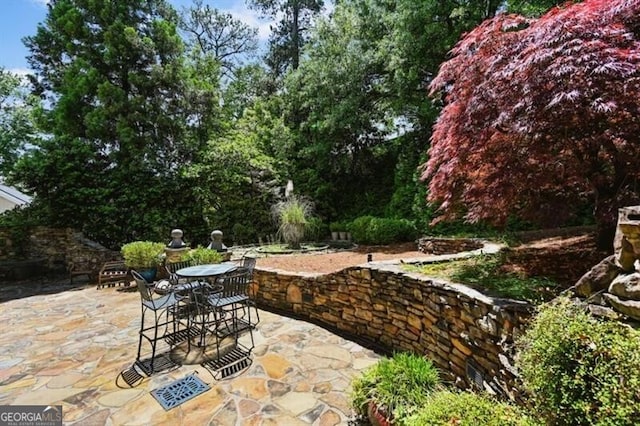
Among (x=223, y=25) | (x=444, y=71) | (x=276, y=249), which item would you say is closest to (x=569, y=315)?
(x=444, y=71)

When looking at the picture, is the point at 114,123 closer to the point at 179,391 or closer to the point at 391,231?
the point at 391,231

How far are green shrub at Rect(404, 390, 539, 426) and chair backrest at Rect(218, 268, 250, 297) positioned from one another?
2521 mm

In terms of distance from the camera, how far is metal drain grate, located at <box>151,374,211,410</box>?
8.32 feet

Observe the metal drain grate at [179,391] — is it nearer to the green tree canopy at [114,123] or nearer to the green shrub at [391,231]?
the green shrub at [391,231]

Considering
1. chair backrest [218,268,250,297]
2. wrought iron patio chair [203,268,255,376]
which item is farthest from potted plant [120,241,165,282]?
chair backrest [218,268,250,297]

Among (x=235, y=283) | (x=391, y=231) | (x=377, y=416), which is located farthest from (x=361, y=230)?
(x=377, y=416)

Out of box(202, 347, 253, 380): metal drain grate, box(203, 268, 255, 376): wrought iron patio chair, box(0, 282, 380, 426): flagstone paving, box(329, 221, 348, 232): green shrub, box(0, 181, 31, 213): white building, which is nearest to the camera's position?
box(0, 282, 380, 426): flagstone paving

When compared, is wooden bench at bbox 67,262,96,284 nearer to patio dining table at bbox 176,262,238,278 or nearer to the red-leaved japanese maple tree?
patio dining table at bbox 176,262,238,278

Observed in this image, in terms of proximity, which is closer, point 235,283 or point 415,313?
point 415,313

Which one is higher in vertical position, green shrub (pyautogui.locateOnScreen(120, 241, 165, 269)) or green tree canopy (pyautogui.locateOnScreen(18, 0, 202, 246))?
green tree canopy (pyautogui.locateOnScreen(18, 0, 202, 246))

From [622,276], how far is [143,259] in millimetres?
7331

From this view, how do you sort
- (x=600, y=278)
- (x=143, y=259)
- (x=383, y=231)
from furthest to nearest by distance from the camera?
(x=383, y=231), (x=143, y=259), (x=600, y=278)

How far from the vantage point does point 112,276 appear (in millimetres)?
6605

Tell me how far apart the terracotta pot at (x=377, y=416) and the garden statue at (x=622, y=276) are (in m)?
1.42
